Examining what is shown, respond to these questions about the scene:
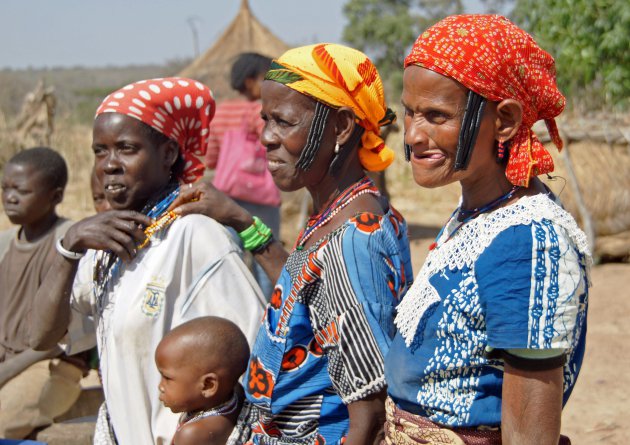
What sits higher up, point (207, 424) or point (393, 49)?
point (207, 424)

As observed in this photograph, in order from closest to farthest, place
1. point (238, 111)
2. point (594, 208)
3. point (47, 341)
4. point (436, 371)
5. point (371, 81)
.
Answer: point (436, 371) → point (371, 81) → point (47, 341) → point (238, 111) → point (594, 208)

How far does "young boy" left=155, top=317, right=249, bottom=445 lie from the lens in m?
2.35

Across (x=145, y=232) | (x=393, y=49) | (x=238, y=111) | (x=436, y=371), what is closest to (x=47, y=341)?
(x=145, y=232)

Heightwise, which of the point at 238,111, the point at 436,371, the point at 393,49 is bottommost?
the point at 393,49

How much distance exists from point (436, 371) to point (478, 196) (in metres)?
0.40

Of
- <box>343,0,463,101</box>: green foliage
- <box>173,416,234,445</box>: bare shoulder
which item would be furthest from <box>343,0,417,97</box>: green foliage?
<box>173,416,234,445</box>: bare shoulder

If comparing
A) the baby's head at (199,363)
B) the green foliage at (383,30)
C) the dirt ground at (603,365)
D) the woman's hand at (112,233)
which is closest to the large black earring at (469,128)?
the baby's head at (199,363)

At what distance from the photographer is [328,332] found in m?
2.01

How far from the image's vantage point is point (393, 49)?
2361 cm

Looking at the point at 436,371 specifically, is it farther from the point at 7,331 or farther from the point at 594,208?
the point at 594,208

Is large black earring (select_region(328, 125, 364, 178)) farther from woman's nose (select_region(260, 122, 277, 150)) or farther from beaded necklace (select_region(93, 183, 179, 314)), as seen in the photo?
beaded necklace (select_region(93, 183, 179, 314))

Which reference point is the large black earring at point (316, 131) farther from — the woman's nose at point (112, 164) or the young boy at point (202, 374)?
the woman's nose at point (112, 164)

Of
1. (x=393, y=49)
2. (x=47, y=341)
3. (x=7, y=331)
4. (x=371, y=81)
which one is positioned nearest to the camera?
(x=371, y=81)

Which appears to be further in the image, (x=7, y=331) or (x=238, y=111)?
(x=238, y=111)
